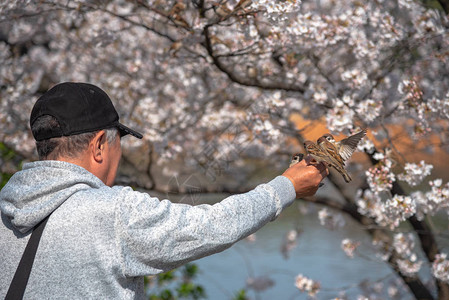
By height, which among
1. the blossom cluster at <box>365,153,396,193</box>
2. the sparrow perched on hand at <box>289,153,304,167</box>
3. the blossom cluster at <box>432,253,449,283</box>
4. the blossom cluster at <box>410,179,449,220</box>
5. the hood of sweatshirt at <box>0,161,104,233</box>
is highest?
the sparrow perched on hand at <box>289,153,304,167</box>

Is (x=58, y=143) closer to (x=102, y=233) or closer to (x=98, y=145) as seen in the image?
(x=98, y=145)

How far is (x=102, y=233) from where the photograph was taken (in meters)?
1.39

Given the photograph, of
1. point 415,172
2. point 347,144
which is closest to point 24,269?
point 347,144

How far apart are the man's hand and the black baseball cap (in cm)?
52

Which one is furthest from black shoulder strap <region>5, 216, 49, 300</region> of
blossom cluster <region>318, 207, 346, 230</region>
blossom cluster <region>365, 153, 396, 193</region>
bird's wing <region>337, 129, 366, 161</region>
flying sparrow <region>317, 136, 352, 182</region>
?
blossom cluster <region>318, 207, 346, 230</region>

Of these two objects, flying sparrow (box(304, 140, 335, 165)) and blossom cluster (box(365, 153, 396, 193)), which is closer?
flying sparrow (box(304, 140, 335, 165))

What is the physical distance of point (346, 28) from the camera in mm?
3779

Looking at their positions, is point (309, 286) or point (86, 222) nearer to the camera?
point (86, 222)

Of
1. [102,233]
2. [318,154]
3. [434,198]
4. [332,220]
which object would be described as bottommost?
[332,220]

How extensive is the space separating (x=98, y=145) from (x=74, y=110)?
0.12 m

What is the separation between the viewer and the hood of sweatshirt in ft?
4.64

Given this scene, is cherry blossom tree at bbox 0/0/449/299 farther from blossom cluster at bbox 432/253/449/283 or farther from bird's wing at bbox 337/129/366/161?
bird's wing at bbox 337/129/366/161

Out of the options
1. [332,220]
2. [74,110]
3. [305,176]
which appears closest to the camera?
[74,110]

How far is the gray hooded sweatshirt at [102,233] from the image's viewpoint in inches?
54.3
